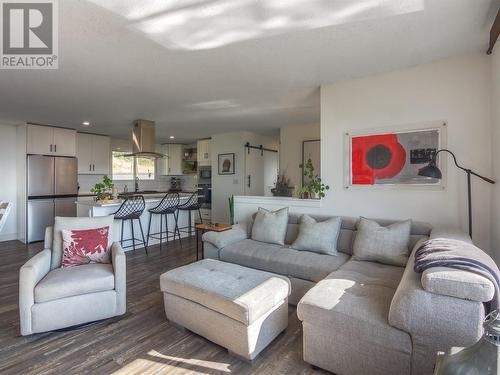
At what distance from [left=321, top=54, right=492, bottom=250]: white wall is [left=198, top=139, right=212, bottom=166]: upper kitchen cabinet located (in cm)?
450

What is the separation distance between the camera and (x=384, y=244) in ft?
8.29

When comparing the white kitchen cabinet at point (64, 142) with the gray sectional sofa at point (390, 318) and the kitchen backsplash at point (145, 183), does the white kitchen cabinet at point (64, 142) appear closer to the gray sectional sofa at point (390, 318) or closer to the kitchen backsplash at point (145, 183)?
the kitchen backsplash at point (145, 183)

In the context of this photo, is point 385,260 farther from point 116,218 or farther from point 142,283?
point 116,218

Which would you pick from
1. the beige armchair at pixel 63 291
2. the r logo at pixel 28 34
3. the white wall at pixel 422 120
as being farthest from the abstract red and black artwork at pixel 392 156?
the r logo at pixel 28 34

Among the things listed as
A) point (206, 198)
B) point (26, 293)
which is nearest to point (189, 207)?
point (206, 198)

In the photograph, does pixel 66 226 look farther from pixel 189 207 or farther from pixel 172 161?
pixel 172 161

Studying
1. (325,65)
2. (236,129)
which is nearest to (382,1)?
(325,65)

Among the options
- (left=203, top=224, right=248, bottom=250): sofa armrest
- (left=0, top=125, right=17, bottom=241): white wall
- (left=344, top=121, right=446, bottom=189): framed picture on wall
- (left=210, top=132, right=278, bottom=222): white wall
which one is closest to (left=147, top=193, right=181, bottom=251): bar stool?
(left=210, top=132, right=278, bottom=222): white wall

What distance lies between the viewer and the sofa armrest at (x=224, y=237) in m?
3.19

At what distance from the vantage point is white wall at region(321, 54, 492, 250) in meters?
2.60

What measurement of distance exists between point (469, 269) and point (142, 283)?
3099 mm

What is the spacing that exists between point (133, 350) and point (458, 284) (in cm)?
211

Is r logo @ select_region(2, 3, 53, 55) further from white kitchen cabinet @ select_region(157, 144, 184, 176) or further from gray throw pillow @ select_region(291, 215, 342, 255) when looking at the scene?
white kitchen cabinet @ select_region(157, 144, 184, 176)

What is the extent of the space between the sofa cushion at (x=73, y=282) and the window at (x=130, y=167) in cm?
529
